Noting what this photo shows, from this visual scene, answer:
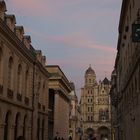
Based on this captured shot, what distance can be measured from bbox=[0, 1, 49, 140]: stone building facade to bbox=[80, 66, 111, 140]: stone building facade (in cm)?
13835

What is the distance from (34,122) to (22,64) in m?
7.91

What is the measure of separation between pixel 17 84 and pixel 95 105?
154636 mm

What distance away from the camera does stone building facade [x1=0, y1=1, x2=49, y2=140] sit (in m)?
31.3

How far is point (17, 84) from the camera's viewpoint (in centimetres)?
3656

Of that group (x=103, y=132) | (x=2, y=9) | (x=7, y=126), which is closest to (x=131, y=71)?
(x=7, y=126)

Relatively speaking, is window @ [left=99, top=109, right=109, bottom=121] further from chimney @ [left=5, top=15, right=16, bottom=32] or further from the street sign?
the street sign

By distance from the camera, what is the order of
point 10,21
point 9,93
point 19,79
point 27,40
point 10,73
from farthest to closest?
point 27,40 → point 19,79 → point 10,73 → point 10,21 → point 9,93

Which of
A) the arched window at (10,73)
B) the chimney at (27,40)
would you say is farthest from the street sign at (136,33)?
the chimney at (27,40)

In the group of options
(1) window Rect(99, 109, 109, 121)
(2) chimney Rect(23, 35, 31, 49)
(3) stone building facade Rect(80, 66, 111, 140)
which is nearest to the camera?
(2) chimney Rect(23, 35, 31, 49)

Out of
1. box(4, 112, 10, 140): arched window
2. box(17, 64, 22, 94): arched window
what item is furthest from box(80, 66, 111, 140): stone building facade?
box(4, 112, 10, 140): arched window

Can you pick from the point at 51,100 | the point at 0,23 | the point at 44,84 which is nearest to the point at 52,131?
the point at 51,100

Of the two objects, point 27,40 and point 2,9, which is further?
point 27,40

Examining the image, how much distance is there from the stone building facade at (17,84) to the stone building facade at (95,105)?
138353mm

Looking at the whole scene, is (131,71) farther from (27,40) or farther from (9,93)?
(27,40)
